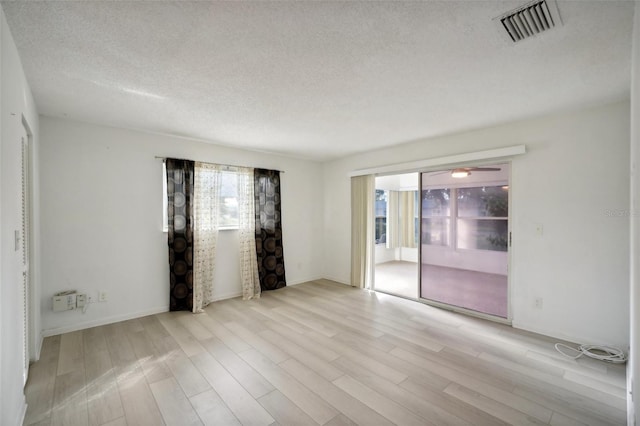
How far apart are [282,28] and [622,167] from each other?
134 inches

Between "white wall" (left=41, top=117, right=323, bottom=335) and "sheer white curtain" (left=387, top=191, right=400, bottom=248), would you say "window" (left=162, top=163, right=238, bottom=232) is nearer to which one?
"white wall" (left=41, top=117, right=323, bottom=335)

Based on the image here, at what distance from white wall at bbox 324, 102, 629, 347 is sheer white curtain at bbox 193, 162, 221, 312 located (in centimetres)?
376

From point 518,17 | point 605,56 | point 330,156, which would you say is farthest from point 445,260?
point 518,17

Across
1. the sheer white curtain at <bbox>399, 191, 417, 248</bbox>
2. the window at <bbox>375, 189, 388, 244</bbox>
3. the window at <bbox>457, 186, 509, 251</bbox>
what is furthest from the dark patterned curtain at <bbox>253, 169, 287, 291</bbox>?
the sheer white curtain at <bbox>399, 191, 417, 248</bbox>

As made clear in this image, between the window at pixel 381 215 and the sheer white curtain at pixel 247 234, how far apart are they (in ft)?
12.7

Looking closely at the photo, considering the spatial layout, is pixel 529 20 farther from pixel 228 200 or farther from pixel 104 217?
pixel 104 217

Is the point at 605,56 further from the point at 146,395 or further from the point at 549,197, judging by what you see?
the point at 146,395

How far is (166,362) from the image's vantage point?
2.57m

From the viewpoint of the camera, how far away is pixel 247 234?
461 cm

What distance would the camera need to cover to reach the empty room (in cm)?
168

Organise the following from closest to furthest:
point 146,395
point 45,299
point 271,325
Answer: point 146,395 → point 45,299 → point 271,325

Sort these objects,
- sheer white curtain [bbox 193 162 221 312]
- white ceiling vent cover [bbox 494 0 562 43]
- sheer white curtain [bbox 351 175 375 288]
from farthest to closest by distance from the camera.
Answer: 1. sheer white curtain [bbox 351 175 375 288]
2. sheer white curtain [bbox 193 162 221 312]
3. white ceiling vent cover [bbox 494 0 562 43]

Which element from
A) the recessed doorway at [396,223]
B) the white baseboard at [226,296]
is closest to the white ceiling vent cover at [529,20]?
the white baseboard at [226,296]

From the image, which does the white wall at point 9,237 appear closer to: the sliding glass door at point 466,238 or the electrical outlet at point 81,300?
the electrical outlet at point 81,300
